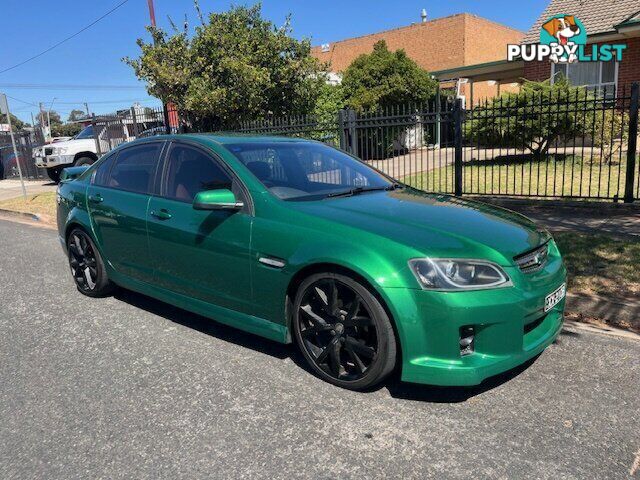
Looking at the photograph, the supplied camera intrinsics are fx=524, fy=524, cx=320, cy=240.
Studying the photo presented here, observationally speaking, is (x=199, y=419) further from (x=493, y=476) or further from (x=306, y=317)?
(x=493, y=476)

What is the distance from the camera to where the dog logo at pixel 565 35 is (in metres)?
17.1

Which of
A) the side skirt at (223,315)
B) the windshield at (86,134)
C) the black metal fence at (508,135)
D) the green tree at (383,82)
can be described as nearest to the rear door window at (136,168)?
the side skirt at (223,315)

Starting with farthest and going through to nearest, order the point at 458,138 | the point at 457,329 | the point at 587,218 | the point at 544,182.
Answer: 1. the point at 544,182
2. the point at 458,138
3. the point at 587,218
4. the point at 457,329

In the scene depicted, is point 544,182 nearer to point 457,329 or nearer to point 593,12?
point 457,329

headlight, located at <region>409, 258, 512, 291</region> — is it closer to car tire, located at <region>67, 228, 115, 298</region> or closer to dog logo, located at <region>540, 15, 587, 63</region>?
car tire, located at <region>67, 228, 115, 298</region>

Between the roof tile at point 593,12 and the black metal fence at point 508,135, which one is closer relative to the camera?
the black metal fence at point 508,135

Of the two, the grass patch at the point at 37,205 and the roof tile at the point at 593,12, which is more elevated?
the roof tile at the point at 593,12

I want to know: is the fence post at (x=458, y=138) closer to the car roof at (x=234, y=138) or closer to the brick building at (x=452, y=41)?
the car roof at (x=234, y=138)

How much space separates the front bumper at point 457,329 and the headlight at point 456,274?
0.04 metres

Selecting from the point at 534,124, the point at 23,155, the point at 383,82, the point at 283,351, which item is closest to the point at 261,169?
the point at 283,351

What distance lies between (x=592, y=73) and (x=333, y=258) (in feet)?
59.1

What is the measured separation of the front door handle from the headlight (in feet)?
6.77

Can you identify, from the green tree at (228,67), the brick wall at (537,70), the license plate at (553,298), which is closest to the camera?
the license plate at (553,298)

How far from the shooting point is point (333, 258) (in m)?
3.03
